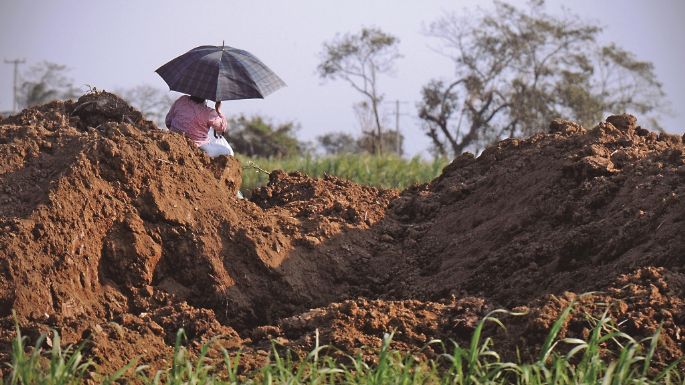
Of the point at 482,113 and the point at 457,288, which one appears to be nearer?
the point at 457,288

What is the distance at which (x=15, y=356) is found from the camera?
417 centimetres

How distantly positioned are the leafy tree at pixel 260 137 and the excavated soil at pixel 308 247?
21.1 metres

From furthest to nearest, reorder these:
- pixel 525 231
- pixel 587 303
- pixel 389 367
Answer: pixel 525 231 → pixel 587 303 → pixel 389 367

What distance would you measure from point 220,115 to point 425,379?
3.87 metres

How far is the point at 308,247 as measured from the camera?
6.64 metres

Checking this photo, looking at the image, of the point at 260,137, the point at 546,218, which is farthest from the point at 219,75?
the point at 260,137

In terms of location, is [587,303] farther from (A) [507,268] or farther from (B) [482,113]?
(B) [482,113]

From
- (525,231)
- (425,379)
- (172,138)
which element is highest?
(172,138)

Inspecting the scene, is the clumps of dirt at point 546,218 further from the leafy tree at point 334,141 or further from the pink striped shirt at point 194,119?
the leafy tree at point 334,141

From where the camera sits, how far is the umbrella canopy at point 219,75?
7.99 m

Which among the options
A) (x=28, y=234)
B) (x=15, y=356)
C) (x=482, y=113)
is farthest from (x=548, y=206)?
(x=482, y=113)

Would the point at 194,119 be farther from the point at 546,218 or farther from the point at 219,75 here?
the point at 546,218

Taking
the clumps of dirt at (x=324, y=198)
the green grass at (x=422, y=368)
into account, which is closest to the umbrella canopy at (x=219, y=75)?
the clumps of dirt at (x=324, y=198)

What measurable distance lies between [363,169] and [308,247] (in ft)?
27.2
